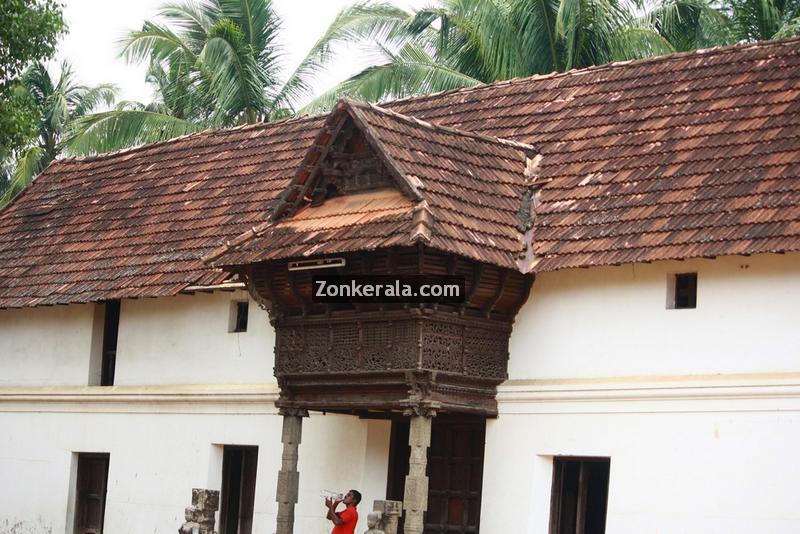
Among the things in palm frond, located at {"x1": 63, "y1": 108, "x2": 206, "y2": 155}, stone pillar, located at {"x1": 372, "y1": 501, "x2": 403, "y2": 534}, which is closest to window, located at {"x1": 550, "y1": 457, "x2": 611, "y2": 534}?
stone pillar, located at {"x1": 372, "y1": 501, "x2": 403, "y2": 534}

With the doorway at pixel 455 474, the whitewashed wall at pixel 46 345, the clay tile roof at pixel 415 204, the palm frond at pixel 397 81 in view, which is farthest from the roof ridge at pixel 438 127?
the palm frond at pixel 397 81

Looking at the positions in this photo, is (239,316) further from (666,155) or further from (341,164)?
(666,155)

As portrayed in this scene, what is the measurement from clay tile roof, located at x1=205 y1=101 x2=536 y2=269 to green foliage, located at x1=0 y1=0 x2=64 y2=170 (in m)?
5.44

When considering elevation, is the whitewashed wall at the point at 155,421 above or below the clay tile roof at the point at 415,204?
below

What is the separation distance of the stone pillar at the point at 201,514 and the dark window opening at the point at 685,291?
16.9 feet

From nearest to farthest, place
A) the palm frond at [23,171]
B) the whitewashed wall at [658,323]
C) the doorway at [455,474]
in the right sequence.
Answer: the whitewashed wall at [658,323] → the doorway at [455,474] → the palm frond at [23,171]

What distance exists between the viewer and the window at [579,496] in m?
15.8

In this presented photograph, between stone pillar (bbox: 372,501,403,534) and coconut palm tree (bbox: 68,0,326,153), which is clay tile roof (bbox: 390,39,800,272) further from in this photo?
coconut palm tree (bbox: 68,0,326,153)

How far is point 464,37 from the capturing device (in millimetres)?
27703

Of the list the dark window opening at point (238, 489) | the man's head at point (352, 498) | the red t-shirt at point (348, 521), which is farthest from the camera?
the dark window opening at point (238, 489)

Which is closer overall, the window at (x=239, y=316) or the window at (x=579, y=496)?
the window at (x=579, y=496)

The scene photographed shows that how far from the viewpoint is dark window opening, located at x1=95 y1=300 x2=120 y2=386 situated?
20.5 metres

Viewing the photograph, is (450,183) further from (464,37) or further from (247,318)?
(464,37)

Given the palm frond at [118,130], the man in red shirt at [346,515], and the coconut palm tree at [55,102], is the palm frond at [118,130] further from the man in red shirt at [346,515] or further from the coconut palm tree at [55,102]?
the man in red shirt at [346,515]
